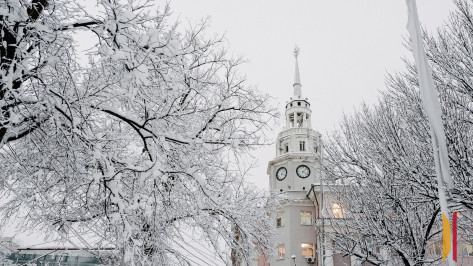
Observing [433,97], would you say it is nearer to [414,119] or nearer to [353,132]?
[414,119]

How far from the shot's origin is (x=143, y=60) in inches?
167

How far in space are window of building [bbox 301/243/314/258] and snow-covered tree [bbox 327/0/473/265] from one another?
22599 millimetres

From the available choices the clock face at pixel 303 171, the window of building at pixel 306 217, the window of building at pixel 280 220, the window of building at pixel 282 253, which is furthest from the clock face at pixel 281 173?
the window of building at pixel 282 253

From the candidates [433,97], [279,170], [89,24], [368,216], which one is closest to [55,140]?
[89,24]

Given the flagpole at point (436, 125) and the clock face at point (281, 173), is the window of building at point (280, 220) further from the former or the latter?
the flagpole at point (436, 125)

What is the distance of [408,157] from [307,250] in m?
28.8

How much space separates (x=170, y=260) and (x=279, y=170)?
33.2 metres

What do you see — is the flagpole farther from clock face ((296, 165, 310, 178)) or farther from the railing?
the railing

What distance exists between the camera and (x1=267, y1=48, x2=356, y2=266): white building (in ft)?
108

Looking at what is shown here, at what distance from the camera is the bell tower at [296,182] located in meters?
33.6

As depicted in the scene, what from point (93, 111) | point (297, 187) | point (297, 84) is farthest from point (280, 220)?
point (93, 111)

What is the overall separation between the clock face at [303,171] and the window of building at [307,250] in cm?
768

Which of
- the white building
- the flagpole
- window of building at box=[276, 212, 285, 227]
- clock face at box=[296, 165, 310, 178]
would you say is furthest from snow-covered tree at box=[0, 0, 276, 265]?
clock face at box=[296, 165, 310, 178]

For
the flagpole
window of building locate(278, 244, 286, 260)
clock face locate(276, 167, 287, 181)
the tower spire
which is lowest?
window of building locate(278, 244, 286, 260)
